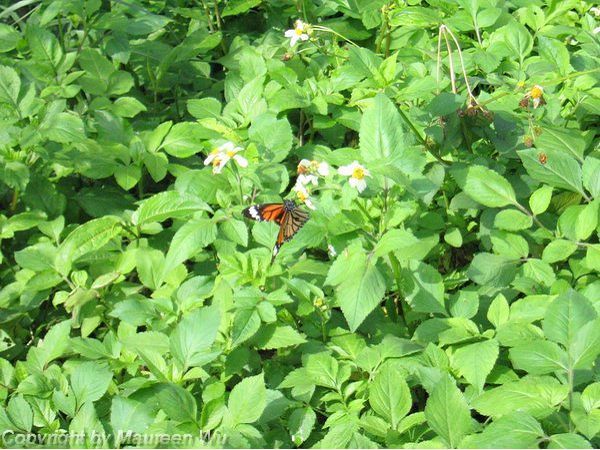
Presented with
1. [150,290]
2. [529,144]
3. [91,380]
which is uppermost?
[529,144]

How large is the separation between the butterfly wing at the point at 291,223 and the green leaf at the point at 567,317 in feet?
2.15

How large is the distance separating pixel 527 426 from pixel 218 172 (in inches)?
43.0

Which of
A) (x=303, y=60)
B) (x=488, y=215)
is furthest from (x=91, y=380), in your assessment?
(x=303, y=60)

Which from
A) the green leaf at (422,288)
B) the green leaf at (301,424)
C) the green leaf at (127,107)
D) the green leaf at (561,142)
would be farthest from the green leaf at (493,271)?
the green leaf at (127,107)

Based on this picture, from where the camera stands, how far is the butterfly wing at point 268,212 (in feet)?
7.07

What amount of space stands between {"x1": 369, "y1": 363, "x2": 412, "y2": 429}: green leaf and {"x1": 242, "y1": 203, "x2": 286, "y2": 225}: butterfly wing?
52 cm

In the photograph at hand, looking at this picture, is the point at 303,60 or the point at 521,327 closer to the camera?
the point at 521,327

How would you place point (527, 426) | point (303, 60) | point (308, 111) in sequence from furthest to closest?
point (303, 60)
point (308, 111)
point (527, 426)

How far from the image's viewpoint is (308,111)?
2.87 m

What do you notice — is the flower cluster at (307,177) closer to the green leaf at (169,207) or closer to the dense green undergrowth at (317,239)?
the dense green undergrowth at (317,239)

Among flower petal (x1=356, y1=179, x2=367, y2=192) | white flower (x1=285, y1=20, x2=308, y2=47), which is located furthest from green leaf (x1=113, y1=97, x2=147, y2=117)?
flower petal (x1=356, y1=179, x2=367, y2=192)

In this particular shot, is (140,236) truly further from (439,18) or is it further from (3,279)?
(439,18)

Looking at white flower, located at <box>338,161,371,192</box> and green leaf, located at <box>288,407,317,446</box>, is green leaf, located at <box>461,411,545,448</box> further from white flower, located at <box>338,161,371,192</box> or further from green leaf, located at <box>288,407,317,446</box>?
white flower, located at <box>338,161,371,192</box>

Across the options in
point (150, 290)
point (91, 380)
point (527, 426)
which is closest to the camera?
point (527, 426)
